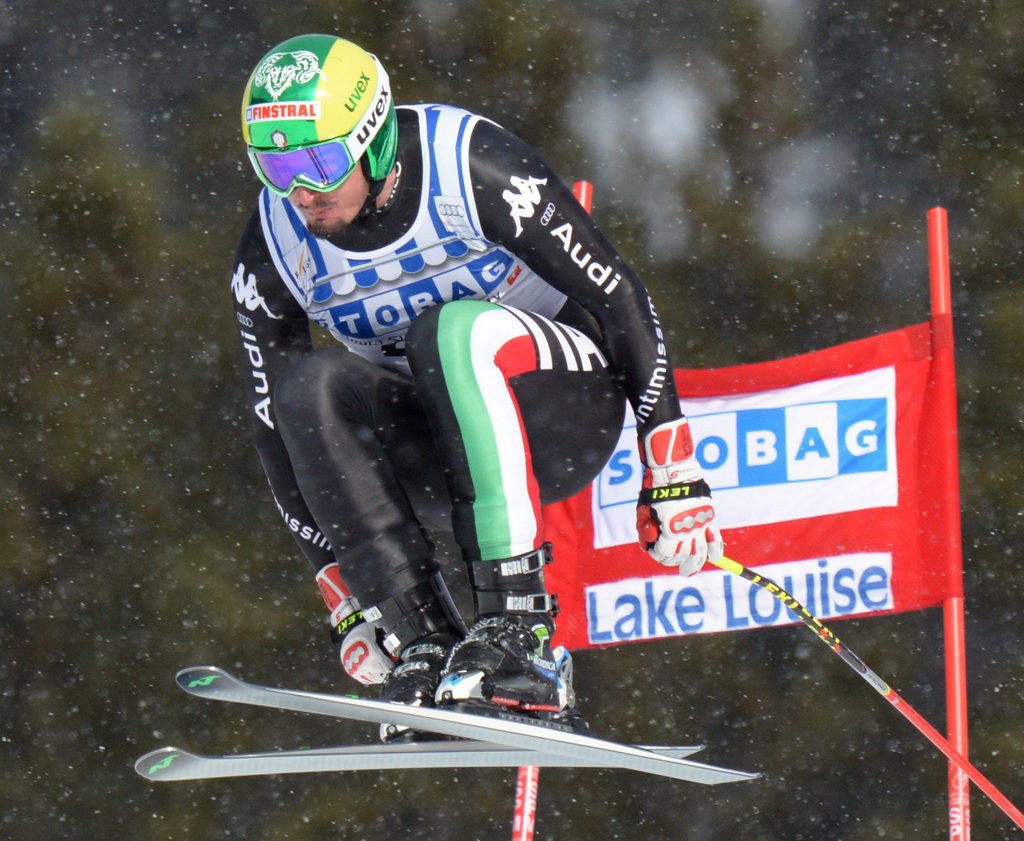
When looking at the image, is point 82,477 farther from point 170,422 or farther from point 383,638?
point 383,638

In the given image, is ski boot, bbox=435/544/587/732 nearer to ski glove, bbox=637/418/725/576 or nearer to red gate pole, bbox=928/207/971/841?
ski glove, bbox=637/418/725/576

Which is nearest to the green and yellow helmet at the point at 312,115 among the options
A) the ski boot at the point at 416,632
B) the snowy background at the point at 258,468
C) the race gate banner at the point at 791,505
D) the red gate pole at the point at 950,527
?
the ski boot at the point at 416,632

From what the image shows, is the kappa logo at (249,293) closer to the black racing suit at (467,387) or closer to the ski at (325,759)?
the black racing suit at (467,387)

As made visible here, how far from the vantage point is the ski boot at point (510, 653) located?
7.89ft

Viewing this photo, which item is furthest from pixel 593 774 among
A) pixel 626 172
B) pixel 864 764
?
pixel 626 172

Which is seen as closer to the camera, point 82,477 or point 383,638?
point 383,638

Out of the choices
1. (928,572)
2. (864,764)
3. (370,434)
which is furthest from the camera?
(864,764)

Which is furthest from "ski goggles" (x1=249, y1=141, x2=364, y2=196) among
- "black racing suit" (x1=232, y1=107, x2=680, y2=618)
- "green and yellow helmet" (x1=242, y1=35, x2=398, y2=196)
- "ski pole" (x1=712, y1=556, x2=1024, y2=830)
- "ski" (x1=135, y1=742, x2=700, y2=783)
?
"ski pole" (x1=712, y1=556, x2=1024, y2=830)

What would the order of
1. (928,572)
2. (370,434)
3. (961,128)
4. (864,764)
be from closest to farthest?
(370,434)
(928,572)
(864,764)
(961,128)

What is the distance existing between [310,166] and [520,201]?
1.13ft

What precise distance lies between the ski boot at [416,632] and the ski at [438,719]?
0.38ft

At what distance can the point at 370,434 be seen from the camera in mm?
2586

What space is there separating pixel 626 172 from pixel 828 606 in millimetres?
6446

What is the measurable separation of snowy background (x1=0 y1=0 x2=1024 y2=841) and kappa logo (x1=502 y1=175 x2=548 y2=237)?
20.2ft
